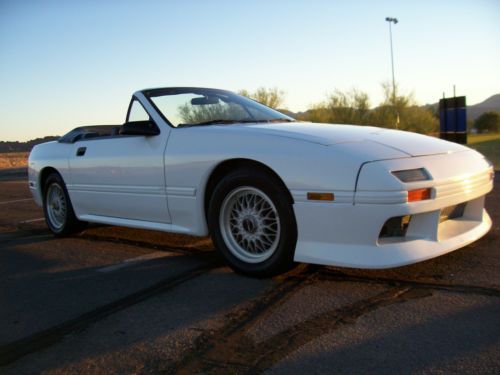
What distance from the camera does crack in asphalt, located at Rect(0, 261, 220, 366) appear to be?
2543mm

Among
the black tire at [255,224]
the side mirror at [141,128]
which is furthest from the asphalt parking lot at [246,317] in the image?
the side mirror at [141,128]

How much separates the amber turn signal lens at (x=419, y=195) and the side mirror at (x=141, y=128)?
215cm

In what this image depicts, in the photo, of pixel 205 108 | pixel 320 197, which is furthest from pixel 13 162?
pixel 320 197

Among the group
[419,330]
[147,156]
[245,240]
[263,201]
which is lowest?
[419,330]

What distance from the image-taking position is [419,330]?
8.15ft

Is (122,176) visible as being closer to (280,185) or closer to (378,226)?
(280,185)

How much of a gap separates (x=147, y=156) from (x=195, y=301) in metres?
1.57

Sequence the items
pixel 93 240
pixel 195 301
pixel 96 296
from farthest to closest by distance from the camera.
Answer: pixel 93 240 < pixel 96 296 < pixel 195 301

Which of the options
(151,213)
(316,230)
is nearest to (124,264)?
(151,213)

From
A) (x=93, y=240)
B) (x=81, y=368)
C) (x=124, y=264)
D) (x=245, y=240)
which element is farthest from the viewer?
(x=93, y=240)

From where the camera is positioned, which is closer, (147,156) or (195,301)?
(195,301)

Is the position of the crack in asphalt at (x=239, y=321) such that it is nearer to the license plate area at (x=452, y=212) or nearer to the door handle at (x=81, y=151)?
the license plate area at (x=452, y=212)

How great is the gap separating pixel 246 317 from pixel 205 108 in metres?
2.33

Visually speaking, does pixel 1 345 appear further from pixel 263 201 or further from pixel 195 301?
pixel 263 201
